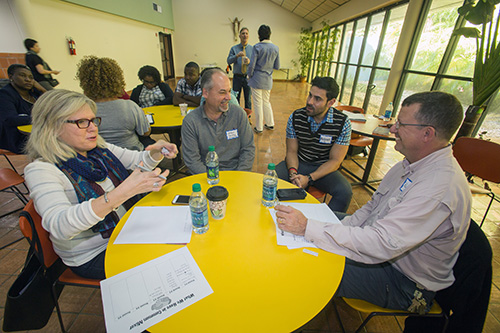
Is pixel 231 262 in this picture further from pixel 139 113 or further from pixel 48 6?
pixel 48 6

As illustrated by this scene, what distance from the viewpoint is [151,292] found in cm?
80

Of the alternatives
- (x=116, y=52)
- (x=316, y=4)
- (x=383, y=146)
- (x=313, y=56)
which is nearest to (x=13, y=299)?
(x=383, y=146)

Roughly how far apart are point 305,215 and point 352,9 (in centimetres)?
872

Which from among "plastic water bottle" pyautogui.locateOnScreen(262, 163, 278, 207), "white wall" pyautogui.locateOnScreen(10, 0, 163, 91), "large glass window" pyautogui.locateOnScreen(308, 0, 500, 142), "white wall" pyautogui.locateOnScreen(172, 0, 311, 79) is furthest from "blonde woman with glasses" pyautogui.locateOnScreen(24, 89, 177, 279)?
"white wall" pyautogui.locateOnScreen(172, 0, 311, 79)

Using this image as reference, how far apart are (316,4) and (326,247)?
11547mm

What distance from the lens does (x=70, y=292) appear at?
5.34 feet

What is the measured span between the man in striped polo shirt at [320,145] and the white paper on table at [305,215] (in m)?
0.69

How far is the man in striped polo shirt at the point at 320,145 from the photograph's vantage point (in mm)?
2010

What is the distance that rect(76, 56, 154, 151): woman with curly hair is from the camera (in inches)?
80.5

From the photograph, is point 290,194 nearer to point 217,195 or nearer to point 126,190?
point 217,195

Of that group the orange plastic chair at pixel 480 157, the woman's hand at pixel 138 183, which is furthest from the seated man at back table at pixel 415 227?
the orange plastic chair at pixel 480 157

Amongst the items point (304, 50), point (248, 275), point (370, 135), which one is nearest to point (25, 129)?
point (248, 275)

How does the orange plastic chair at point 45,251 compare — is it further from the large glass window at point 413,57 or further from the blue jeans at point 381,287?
the large glass window at point 413,57

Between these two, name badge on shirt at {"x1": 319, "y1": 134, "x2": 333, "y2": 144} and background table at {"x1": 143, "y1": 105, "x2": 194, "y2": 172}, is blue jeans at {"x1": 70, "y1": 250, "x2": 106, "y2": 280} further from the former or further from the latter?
name badge on shirt at {"x1": 319, "y1": 134, "x2": 333, "y2": 144}
